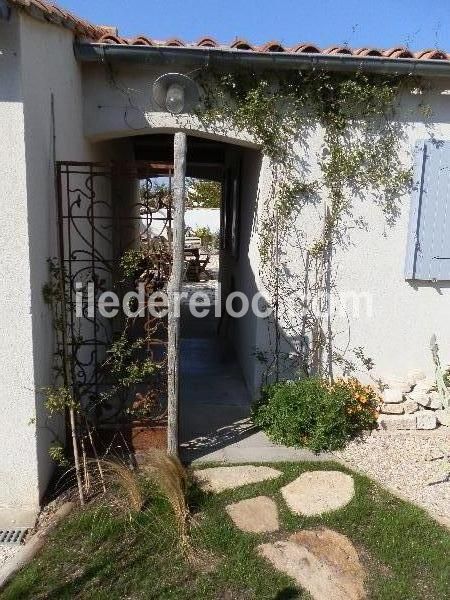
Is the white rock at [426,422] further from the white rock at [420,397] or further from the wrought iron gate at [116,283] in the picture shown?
the wrought iron gate at [116,283]

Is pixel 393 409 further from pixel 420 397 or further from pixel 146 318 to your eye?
pixel 146 318

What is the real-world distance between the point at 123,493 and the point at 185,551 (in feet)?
3.08

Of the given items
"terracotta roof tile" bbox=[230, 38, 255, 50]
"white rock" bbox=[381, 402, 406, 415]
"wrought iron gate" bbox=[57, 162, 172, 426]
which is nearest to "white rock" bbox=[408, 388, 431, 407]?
"white rock" bbox=[381, 402, 406, 415]

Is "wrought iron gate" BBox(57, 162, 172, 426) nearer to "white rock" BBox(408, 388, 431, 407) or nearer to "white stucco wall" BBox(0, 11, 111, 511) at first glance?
"white stucco wall" BBox(0, 11, 111, 511)

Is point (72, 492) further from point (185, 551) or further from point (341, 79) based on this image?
point (341, 79)

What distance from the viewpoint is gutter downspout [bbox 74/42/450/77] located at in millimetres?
5199

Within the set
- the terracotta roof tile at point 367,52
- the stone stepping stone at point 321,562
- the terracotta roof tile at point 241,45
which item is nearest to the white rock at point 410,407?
the stone stepping stone at point 321,562

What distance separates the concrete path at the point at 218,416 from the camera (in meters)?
5.27

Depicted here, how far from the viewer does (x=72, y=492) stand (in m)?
4.40

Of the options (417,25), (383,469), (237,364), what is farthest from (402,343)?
(417,25)

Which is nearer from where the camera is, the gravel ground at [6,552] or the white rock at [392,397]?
the gravel ground at [6,552]

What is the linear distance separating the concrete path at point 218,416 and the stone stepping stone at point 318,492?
41 cm

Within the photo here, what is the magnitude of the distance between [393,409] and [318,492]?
196cm

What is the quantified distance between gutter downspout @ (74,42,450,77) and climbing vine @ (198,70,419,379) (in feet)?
0.66
